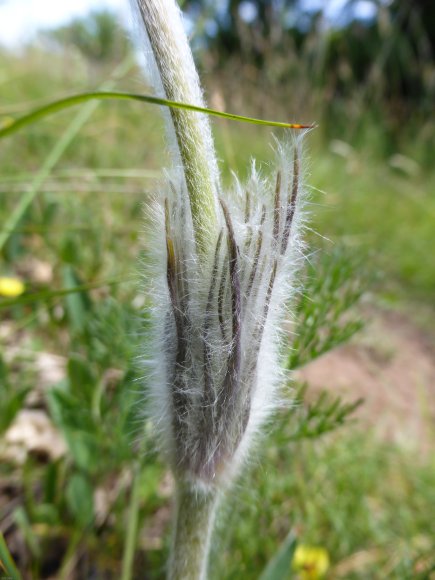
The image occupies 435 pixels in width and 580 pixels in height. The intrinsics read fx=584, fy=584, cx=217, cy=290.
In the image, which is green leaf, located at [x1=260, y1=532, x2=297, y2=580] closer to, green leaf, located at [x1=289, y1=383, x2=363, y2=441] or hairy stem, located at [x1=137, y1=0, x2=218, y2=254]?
green leaf, located at [x1=289, y1=383, x2=363, y2=441]

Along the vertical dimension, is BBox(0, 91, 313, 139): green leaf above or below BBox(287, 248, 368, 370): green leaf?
above

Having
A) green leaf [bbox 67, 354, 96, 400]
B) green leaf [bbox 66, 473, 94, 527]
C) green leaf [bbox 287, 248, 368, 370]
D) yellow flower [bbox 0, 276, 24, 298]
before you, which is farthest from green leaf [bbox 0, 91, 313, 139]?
yellow flower [bbox 0, 276, 24, 298]

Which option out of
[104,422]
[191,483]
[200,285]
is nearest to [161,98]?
[200,285]

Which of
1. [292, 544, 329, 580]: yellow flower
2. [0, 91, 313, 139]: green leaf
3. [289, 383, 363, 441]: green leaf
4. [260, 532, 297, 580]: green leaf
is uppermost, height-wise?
[0, 91, 313, 139]: green leaf

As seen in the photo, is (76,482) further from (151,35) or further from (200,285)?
(151,35)

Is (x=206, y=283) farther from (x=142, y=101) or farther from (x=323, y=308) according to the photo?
(x=323, y=308)
